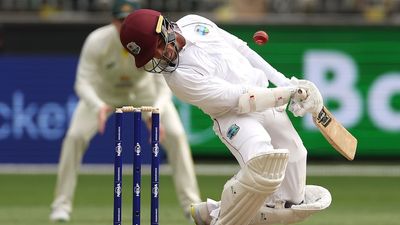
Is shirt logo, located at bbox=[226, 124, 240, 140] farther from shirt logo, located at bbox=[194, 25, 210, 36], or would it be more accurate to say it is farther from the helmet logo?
the helmet logo

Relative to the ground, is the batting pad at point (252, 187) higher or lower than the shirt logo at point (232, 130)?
lower

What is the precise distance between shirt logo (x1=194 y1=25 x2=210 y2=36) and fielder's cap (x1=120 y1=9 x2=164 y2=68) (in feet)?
1.14

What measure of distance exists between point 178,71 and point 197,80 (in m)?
0.12

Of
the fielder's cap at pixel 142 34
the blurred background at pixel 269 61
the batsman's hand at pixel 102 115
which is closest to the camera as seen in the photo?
the fielder's cap at pixel 142 34

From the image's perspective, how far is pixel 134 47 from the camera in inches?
279

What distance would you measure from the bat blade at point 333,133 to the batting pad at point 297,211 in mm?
313

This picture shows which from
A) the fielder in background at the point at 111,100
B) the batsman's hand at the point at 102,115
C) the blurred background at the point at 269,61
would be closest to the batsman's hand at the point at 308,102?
the batsman's hand at the point at 102,115

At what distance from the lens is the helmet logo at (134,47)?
7062 mm

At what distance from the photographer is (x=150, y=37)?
7.01 meters

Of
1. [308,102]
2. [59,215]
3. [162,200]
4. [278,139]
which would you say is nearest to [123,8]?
[59,215]

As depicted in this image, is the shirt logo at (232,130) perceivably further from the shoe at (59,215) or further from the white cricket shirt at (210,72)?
the shoe at (59,215)

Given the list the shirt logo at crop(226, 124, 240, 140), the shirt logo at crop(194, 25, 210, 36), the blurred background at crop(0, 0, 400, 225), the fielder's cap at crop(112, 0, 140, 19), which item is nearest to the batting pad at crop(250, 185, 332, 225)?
the shirt logo at crop(226, 124, 240, 140)

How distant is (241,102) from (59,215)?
12.3ft

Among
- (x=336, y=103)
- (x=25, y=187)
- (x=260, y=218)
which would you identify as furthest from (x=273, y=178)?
(x=336, y=103)
